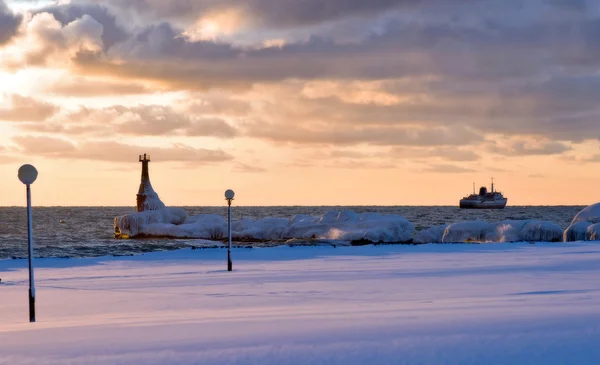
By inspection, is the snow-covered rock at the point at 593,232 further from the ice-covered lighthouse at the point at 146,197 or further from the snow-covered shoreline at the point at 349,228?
the ice-covered lighthouse at the point at 146,197

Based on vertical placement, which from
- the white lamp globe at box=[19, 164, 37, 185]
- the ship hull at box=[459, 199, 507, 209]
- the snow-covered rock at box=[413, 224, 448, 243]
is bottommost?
the snow-covered rock at box=[413, 224, 448, 243]

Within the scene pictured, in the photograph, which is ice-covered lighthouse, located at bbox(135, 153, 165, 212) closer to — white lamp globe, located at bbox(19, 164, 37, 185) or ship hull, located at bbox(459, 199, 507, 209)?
white lamp globe, located at bbox(19, 164, 37, 185)

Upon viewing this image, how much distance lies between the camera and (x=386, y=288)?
65.5 feet

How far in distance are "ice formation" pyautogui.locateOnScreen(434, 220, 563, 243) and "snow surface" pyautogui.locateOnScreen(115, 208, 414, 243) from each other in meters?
5.63

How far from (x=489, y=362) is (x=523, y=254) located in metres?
27.8

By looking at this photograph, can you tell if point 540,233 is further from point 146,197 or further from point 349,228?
point 146,197

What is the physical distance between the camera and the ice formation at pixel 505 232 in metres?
53.8

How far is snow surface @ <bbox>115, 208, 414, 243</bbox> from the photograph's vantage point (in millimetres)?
61281

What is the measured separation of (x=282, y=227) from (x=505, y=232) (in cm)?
2334

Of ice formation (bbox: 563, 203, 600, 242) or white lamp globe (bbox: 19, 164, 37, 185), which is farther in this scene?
ice formation (bbox: 563, 203, 600, 242)

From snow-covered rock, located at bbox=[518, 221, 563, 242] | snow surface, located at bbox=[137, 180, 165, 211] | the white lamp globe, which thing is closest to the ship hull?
snow surface, located at bbox=[137, 180, 165, 211]

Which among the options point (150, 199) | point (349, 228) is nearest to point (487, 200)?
point (150, 199)

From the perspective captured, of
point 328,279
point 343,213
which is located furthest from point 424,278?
point 343,213

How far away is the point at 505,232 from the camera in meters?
55.1
